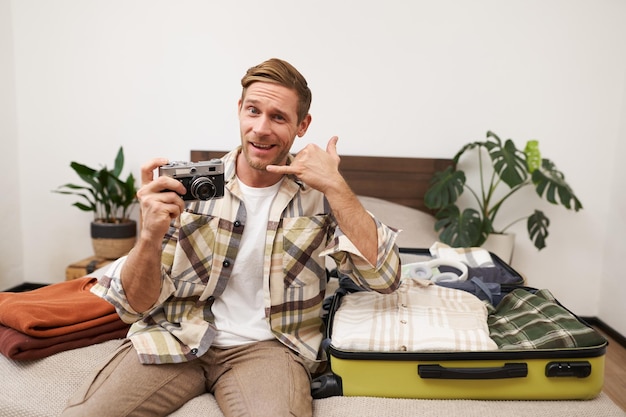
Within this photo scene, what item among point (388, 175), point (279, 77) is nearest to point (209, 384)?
point (279, 77)

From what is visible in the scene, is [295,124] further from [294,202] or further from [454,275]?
[454,275]

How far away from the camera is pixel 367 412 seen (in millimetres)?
1188

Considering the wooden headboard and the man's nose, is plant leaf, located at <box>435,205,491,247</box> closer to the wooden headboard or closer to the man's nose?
the wooden headboard

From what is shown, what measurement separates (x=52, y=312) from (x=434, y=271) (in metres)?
1.15

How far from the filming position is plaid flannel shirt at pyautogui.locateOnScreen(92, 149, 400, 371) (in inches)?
50.6

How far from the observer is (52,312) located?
1.44m

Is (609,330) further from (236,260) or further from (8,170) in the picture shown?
(8,170)

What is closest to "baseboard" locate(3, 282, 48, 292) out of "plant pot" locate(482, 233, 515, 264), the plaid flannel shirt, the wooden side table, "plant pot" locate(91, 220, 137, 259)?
the wooden side table

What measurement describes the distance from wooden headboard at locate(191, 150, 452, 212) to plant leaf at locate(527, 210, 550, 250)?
19.9 inches

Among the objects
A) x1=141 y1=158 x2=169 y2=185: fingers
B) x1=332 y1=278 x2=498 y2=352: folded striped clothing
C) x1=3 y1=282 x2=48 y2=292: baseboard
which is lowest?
x1=3 y1=282 x2=48 y2=292: baseboard

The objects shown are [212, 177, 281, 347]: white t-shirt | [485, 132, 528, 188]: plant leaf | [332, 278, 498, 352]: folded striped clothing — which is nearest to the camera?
[332, 278, 498, 352]: folded striped clothing

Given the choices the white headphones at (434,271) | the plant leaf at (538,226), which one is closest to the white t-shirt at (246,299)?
the white headphones at (434,271)

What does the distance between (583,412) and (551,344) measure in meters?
0.15

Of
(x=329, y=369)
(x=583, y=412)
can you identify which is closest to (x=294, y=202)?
(x=329, y=369)
